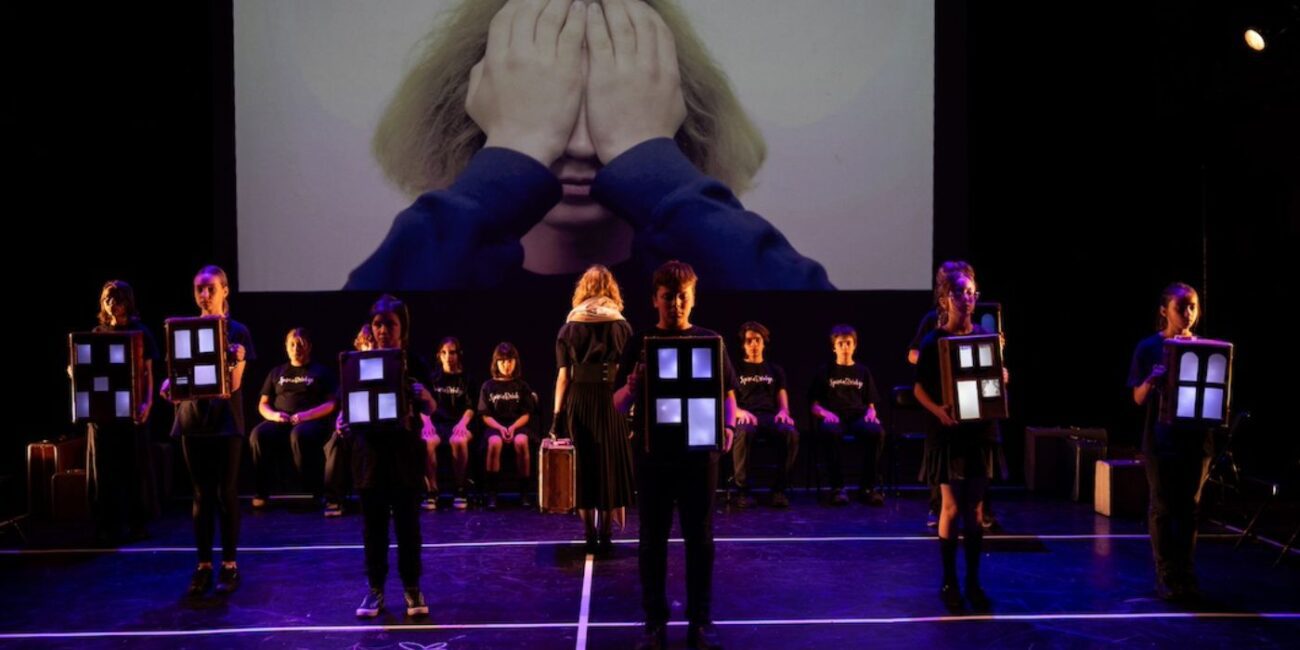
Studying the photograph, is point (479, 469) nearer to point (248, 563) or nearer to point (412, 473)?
point (248, 563)

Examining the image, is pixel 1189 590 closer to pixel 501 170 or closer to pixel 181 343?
pixel 181 343

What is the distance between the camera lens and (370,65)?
8703mm

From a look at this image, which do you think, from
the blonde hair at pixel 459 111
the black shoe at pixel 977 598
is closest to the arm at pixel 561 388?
the black shoe at pixel 977 598

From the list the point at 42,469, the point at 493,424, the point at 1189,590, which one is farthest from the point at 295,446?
the point at 1189,590

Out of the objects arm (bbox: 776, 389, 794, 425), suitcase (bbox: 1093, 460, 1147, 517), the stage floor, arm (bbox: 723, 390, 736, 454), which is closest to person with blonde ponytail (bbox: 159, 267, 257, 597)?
the stage floor

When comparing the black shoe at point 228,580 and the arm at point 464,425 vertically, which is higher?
the arm at point 464,425

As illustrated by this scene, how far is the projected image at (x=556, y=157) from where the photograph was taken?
28.5 feet

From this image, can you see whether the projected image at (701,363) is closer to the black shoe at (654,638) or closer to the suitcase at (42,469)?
the black shoe at (654,638)

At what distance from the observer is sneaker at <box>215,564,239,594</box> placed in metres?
5.62

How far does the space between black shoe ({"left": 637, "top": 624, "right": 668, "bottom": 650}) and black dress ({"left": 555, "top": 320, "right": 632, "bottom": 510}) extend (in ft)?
5.47

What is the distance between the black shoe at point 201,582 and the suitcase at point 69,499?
2679mm

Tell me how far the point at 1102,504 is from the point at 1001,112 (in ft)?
10.7

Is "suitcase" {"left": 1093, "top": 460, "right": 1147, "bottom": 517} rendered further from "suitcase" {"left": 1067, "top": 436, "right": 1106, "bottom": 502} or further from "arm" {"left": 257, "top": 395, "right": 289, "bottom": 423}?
"arm" {"left": 257, "top": 395, "right": 289, "bottom": 423}

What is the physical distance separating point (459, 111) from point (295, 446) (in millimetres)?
2876
